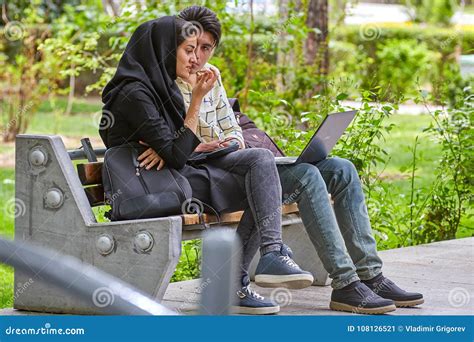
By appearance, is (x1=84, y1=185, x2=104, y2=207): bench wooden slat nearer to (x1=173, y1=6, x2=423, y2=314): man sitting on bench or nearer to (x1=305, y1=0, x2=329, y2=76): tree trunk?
(x1=173, y1=6, x2=423, y2=314): man sitting on bench

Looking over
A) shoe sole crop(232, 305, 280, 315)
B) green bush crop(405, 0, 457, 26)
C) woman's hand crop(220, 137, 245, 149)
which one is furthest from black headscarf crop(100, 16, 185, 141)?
green bush crop(405, 0, 457, 26)

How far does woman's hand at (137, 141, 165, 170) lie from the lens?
4020mm

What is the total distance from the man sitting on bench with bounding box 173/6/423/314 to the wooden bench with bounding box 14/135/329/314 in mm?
304

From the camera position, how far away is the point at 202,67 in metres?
4.41

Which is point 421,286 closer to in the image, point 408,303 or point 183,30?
point 408,303

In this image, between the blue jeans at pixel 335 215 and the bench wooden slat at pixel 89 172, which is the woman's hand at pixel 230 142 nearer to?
the blue jeans at pixel 335 215

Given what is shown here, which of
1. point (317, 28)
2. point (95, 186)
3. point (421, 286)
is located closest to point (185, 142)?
point (95, 186)

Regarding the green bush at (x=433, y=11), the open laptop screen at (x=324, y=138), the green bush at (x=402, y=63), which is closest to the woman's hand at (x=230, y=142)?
the open laptop screen at (x=324, y=138)

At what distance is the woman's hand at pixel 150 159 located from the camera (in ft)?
13.2

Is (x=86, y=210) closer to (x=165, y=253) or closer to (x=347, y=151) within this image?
(x=165, y=253)

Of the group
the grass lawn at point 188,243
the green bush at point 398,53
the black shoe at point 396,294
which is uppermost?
the black shoe at point 396,294

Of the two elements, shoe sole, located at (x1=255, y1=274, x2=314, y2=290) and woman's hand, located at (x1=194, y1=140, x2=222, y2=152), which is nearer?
shoe sole, located at (x1=255, y1=274, x2=314, y2=290)

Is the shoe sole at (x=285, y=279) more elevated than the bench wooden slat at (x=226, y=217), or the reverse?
the bench wooden slat at (x=226, y=217)

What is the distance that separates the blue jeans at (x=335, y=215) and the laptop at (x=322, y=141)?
1.4 inches
